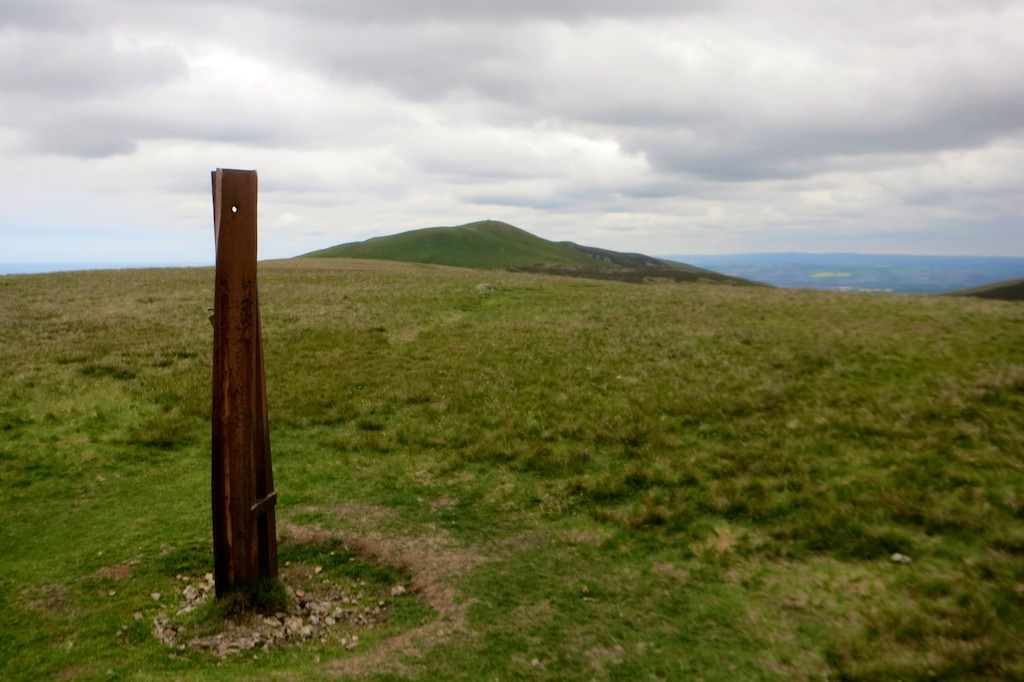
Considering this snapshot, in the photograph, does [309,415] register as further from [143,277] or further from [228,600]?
[143,277]

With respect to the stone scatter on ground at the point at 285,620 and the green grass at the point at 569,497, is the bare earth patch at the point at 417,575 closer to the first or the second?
the green grass at the point at 569,497

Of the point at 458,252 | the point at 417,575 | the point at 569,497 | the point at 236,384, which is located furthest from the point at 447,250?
the point at 236,384

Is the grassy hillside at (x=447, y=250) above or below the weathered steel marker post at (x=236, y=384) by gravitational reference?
above

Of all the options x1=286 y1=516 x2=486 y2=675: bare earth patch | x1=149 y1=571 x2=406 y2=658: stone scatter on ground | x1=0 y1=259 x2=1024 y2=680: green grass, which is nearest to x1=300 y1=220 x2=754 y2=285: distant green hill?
x1=0 y1=259 x2=1024 y2=680: green grass

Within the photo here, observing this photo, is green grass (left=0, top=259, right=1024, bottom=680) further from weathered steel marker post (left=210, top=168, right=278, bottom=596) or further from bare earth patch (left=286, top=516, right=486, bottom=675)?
weathered steel marker post (left=210, top=168, right=278, bottom=596)

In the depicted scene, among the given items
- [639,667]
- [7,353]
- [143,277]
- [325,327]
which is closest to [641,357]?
[325,327]

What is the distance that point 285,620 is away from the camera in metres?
9.16

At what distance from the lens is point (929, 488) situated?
12352mm

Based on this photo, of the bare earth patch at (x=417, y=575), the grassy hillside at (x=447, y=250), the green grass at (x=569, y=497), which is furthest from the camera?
the grassy hillside at (x=447, y=250)

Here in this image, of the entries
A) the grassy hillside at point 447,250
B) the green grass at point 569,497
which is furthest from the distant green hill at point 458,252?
the green grass at point 569,497

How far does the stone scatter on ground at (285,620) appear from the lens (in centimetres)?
857

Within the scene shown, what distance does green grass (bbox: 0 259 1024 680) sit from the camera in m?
8.45

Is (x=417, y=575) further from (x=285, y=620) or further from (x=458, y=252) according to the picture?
(x=458, y=252)

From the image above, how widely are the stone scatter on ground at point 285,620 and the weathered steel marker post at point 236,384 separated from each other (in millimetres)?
596
